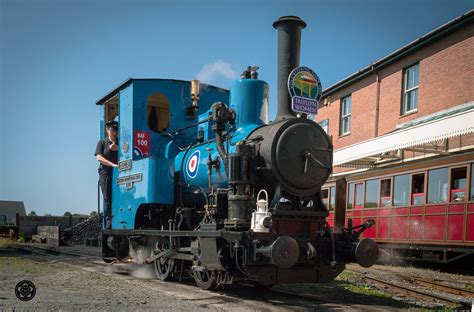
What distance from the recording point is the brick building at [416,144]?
11.6 metres

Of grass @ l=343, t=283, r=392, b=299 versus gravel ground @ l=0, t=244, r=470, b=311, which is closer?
gravel ground @ l=0, t=244, r=470, b=311

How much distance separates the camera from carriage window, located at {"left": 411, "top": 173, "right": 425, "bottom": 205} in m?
12.8

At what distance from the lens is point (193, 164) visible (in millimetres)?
8086

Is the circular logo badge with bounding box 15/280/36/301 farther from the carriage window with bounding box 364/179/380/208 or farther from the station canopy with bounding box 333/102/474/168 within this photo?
the carriage window with bounding box 364/179/380/208

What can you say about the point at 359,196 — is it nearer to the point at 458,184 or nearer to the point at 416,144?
the point at 416,144

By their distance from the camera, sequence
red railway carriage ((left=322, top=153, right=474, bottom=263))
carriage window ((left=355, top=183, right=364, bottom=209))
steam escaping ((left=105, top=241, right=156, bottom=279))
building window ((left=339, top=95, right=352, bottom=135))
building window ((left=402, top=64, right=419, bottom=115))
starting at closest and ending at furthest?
1. steam escaping ((left=105, top=241, right=156, bottom=279))
2. red railway carriage ((left=322, top=153, right=474, bottom=263))
3. carriage window ((left=355, top=183, right=364, bottom=209))
4. building window ((left=402, top=64, right=419, bottom=115))
5. building window ((left=339, top=95, right=352, bottom=135))

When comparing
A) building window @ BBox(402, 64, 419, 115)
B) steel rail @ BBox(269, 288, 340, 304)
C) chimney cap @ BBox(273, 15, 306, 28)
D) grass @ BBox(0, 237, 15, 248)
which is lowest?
grass @ BBox(0, 237, 15, 248)

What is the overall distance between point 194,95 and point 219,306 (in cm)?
420

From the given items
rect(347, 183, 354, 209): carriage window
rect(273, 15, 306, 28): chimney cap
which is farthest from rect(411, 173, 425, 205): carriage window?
rect(273, 15, 306, 28): chimney cap

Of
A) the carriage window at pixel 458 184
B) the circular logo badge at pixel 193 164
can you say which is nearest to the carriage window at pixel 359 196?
the carriage window at pixel 458 184

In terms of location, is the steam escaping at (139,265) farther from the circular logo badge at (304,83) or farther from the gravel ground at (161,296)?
the circular logo badge at (304,83)

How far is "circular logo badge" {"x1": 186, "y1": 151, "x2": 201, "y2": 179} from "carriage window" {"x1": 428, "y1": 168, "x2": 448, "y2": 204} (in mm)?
6811

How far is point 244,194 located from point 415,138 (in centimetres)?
751

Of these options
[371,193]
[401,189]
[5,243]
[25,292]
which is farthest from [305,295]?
[5,243]
